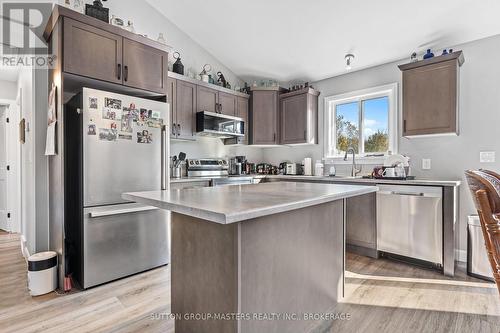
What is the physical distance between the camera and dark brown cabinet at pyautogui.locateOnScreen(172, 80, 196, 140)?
351cm

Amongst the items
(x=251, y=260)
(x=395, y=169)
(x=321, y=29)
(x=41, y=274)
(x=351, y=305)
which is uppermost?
(x=321, y=29)

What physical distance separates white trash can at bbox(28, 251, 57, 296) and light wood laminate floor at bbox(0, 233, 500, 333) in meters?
0.07

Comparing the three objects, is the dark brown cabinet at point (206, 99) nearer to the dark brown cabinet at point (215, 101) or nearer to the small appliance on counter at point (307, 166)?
the dark brown cabinet at point (215, 101)

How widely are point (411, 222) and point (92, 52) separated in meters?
3.54

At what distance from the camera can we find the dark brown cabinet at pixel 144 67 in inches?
105

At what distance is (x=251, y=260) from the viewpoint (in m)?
1.28

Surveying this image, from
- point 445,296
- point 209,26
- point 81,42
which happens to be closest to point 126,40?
point 81,42

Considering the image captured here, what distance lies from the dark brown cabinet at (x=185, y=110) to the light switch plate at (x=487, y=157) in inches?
133

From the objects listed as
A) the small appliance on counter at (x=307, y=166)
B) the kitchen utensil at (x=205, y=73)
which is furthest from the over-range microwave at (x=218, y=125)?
the small appliance on counter at (x=307, y=166)

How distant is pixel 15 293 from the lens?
228 cm

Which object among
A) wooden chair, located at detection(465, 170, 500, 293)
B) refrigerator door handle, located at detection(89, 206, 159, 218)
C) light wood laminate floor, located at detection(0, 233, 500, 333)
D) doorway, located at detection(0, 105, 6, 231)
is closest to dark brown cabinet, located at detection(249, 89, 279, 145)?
refrigerator door handle, located at detection(89, 206, 159, 218)

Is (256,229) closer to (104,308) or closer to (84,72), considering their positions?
(104,308)

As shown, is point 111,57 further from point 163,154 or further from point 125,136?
point 163,154

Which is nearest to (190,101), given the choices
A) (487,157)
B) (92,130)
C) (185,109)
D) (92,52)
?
(185,109)
